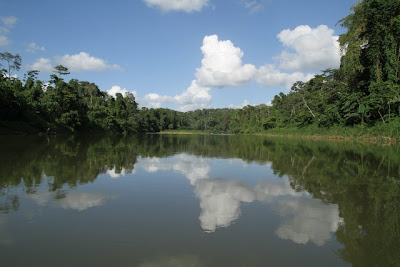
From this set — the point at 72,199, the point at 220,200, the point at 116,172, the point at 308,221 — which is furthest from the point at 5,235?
the point at 116,172

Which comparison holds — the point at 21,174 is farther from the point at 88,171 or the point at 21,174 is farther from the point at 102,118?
the point at 102,118

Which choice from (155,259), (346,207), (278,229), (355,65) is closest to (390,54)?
(355,65)

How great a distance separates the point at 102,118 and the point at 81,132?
10551mm

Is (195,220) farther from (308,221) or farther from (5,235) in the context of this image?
(5,235)

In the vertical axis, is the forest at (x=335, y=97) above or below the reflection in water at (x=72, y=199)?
above

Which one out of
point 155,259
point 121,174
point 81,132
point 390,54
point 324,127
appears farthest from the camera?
point 81,132

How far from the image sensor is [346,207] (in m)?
6.45

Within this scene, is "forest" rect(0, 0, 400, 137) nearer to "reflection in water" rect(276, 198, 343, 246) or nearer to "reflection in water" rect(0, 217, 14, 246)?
"reflection in water" rect(276, 198, 343, 246)

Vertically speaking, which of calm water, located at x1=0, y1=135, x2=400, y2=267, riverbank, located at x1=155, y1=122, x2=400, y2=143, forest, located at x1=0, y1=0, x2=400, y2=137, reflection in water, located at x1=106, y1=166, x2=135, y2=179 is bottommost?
calm water, located at x1=0, y1=135, x2=400, y2=267

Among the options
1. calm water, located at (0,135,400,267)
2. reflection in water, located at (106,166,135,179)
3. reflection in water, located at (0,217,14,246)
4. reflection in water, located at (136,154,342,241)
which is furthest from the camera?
reflection in water, located at (106,166,135,179)

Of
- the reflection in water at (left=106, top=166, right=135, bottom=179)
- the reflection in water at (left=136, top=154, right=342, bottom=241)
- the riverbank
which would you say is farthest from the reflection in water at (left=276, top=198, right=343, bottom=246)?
the riverbank

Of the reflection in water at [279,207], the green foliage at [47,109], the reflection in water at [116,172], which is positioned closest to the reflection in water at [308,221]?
the reflection in water at [279,207]

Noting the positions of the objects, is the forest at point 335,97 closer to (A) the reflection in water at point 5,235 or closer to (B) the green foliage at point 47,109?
(B) the green foliage at point 47,109

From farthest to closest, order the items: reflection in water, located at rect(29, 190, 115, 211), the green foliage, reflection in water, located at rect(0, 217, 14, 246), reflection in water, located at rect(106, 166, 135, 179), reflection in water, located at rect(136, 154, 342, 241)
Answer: the green foliage
reflection in water, located at rect(106, 166, 135, 179)
reflection in water, located at rect(29, 190, 115, 211)
reflection in water, located at rect(136, 154, 342, 241)
reflection in water, located at rect(0, 217, 14, 246)
